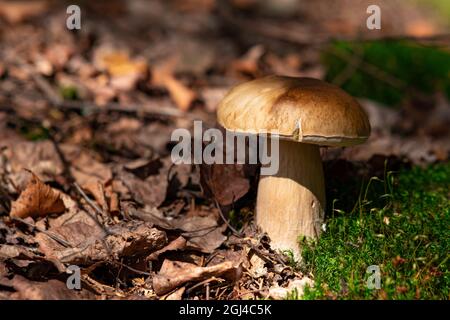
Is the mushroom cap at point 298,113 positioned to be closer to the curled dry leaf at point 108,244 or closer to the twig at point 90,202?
the curled dry leaf at point 108,244

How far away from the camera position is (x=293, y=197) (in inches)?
105

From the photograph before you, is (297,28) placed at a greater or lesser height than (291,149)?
greater

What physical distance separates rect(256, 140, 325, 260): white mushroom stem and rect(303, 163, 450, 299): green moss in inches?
3.8

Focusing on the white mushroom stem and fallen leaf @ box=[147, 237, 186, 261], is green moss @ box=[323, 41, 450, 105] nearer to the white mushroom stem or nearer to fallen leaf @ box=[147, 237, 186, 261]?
the white mushroom stem

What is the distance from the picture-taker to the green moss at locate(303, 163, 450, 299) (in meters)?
2.23

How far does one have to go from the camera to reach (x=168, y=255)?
2596 mm

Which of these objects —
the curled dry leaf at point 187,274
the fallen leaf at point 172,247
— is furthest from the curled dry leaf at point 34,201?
the curled dry leaf at point 187,274

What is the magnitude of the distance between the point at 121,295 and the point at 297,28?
601 cm

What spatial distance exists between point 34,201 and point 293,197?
1.43 m

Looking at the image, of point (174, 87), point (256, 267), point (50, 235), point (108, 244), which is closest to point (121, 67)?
point (174, 87)

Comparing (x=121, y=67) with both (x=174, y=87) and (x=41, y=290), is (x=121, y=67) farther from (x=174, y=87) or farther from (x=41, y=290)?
(x=41, y=290)

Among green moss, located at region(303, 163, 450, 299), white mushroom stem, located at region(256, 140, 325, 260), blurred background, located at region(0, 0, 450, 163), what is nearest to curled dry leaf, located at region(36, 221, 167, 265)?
white mushroom stem, located at region(256, 140, 325, 260)
